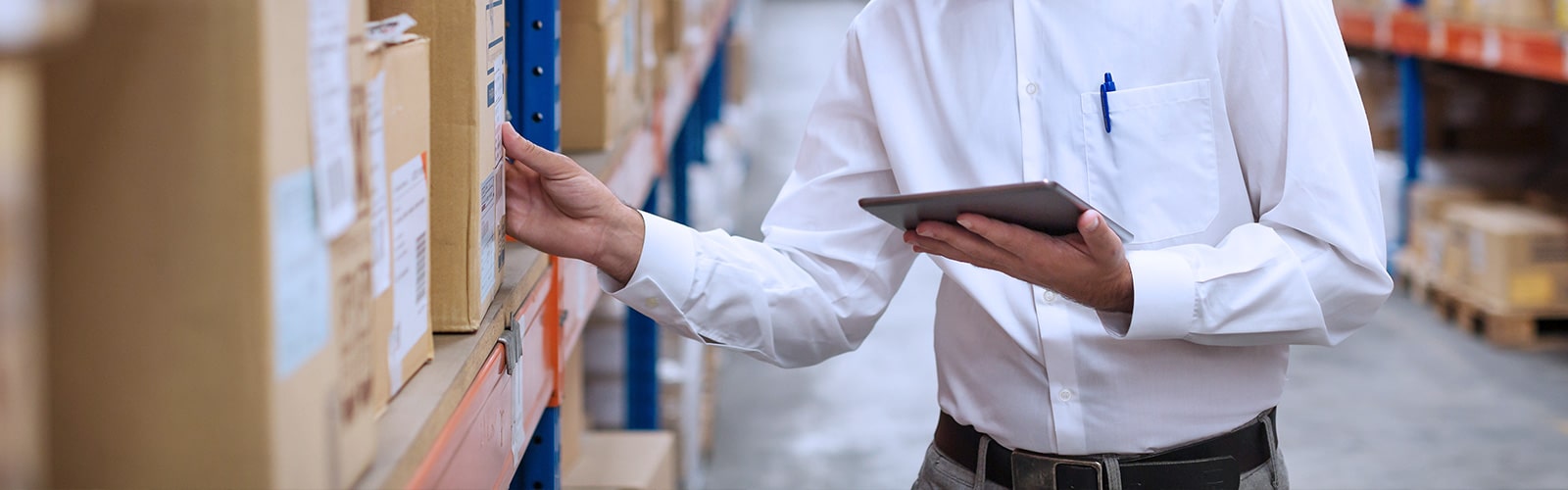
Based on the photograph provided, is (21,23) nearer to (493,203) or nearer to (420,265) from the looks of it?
(420,265)

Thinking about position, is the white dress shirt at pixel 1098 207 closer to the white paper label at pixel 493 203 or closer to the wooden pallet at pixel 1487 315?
the white paper label at pixel 493 203

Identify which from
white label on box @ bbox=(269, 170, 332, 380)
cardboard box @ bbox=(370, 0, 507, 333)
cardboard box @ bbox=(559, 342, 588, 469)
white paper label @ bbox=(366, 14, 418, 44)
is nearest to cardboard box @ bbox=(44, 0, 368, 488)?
white label on box @ bbox=(269, 170, 332, 380)

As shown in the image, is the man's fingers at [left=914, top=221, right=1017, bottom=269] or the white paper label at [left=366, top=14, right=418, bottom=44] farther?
the man's fingers at [left=914, top=221, right=1017, bottom=269]

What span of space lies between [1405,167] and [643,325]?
415 cm

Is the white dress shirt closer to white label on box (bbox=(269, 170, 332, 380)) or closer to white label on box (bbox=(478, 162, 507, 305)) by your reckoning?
white label on box (bbox=(478, 162, 507, 305))

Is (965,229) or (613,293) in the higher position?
(965,229)

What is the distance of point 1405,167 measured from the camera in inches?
237

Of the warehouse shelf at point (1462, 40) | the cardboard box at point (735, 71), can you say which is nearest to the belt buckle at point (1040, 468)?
the warehouse shelf at point (1462, 40)

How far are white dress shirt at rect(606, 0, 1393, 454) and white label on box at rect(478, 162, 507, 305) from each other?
191mm

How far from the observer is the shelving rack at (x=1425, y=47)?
4.32 m

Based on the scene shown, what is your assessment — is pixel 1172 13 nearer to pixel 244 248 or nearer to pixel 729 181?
pixel 244 248

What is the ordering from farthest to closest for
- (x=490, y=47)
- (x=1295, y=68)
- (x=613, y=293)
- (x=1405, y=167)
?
(x=1405, y=167)
(x=613, y=293)
(x=1295, y=68)
(x=490, y=47)

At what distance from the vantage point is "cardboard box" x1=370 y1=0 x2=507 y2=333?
1142mm

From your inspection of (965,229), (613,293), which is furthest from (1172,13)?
(613,293)
